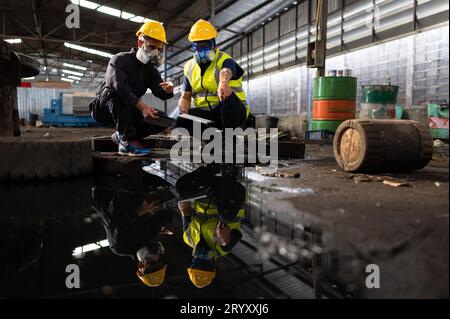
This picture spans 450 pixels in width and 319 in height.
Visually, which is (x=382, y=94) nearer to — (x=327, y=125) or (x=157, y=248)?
(x=327, y=125)

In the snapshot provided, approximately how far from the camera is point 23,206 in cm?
176

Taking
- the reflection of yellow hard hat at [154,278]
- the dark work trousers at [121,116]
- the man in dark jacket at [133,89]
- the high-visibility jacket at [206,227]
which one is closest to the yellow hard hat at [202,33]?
the man in dark jacket at [133,89]

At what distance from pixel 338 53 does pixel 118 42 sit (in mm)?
9313

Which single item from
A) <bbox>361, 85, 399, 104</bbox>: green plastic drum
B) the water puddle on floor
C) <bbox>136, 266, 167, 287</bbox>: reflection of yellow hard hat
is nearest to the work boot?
the water puddle on floor

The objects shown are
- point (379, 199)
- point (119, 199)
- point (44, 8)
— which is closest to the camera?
point (379, 199)

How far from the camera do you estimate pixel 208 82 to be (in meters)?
3.36

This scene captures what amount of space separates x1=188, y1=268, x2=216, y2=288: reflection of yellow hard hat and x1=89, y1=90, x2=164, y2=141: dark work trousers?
7.15 feet

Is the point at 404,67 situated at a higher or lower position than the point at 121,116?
higher

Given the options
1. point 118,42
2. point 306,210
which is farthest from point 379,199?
point 118,42

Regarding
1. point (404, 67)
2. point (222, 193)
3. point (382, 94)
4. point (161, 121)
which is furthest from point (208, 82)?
point (404, 67)

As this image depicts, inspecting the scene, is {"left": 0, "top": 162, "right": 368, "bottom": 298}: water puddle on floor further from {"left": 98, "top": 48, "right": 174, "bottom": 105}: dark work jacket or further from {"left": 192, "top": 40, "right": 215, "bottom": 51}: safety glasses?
{"left": 192, "top": 40, "right": 215, "bottom": 51}: safety glasses

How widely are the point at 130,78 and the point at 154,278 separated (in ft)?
8.09

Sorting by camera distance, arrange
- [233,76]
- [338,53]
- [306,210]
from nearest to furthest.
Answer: [306,210], [233,76], [338,53]
